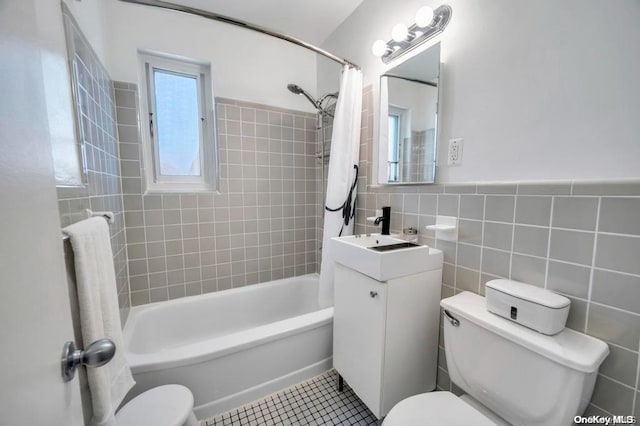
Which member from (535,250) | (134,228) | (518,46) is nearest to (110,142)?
(134,228)

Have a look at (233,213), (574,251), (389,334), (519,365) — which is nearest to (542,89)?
→ (574,251)

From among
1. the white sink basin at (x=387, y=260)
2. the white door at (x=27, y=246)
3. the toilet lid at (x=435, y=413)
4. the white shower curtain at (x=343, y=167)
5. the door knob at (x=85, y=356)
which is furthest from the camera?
the white shower curtain at (x=343, y=167)

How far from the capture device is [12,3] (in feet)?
1.22

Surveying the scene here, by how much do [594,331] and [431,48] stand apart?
1433 mm

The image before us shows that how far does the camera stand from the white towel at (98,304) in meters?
0.76

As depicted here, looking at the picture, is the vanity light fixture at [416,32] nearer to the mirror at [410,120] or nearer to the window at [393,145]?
the mirror at [410,120]

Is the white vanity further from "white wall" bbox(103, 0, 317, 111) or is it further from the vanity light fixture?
"white wall" bbox(103, 0, 317, 111)

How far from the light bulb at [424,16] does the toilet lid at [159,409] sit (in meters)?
2.10

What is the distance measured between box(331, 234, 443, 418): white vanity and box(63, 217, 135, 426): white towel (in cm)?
101

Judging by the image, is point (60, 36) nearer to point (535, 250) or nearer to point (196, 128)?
point (196, 128)

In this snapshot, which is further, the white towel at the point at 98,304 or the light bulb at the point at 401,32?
the light bulb at the point at 401,32

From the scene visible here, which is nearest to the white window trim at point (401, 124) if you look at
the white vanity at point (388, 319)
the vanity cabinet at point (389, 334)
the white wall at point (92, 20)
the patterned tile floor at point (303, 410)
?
the white vanity at point (388, 319)

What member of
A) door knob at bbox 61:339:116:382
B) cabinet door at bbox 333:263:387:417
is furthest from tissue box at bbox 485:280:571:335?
door knob at bbox 61:339:116:382

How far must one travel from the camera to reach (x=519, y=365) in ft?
2.84
